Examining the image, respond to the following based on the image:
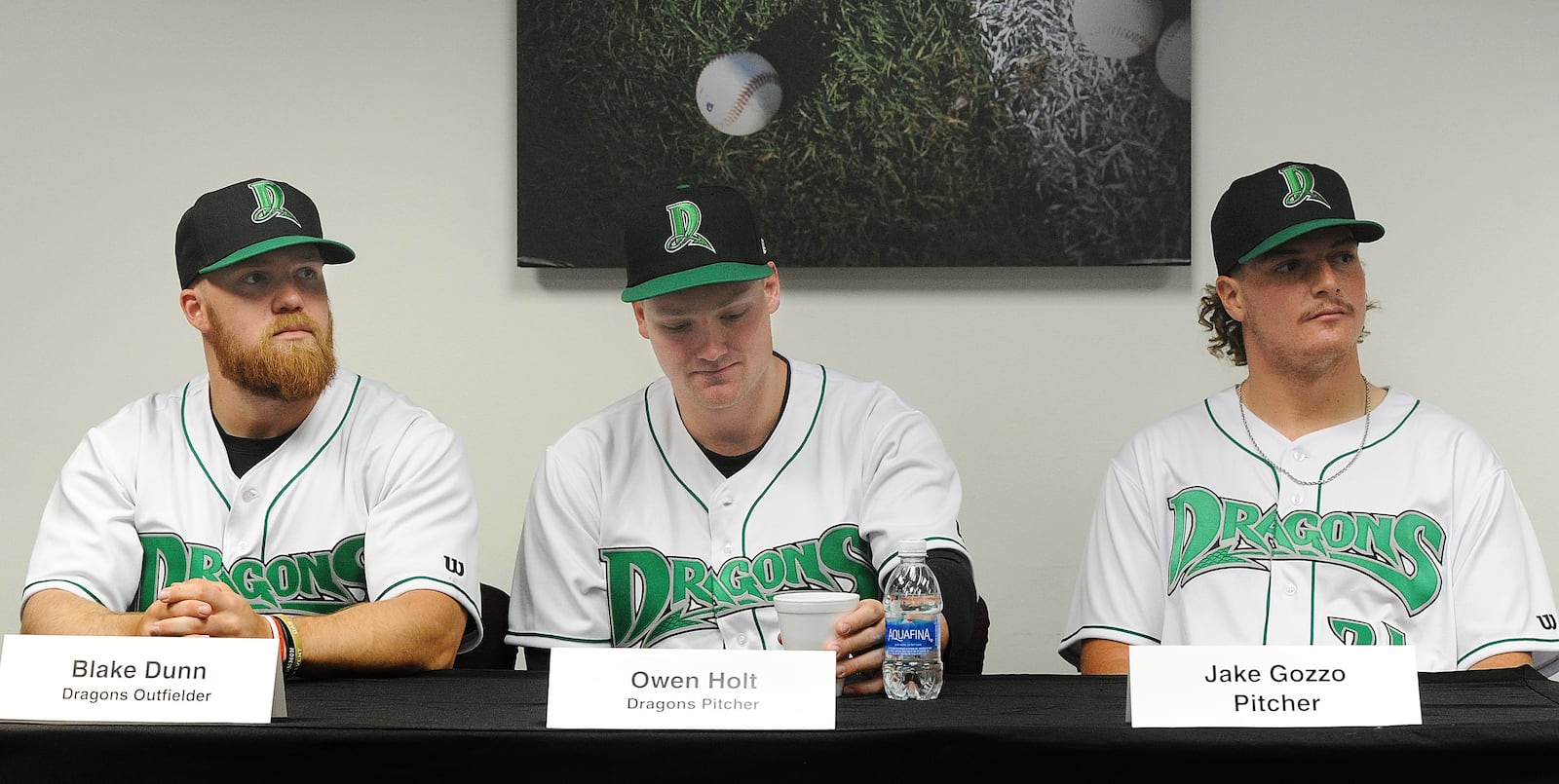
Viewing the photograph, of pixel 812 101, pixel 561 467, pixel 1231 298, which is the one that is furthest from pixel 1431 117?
pixel 561 467

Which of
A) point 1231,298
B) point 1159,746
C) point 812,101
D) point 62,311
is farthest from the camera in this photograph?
point 62,311

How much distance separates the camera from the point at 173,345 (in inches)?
107

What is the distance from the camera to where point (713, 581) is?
1954 mm

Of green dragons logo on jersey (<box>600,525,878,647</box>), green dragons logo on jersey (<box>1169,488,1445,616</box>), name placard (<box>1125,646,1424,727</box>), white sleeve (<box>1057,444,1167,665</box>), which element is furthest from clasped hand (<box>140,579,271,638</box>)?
green dragons logo on jersey (<box>1169,488,1445,616</box>)

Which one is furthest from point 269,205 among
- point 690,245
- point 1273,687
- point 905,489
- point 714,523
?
point 1273,687

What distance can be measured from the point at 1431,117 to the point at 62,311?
2.76 meters

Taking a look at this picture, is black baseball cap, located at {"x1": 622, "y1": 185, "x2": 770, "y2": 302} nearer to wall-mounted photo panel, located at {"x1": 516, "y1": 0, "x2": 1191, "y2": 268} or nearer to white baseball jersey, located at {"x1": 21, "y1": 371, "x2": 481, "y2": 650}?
white baseball jersey, located at {"x1": 21, "y1": 371, "x2": 481, "y2": 650}

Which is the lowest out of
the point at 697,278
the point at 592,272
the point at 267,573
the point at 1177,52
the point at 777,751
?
the point at 777,751

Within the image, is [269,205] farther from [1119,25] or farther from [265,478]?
[1119,25]

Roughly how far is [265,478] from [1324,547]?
60.8 inches

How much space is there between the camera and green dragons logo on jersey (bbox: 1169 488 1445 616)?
1922mm

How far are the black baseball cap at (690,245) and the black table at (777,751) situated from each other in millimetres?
818

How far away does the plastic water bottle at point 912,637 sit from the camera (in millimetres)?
1343

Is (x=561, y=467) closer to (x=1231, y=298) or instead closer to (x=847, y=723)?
(x=847, y=723)
